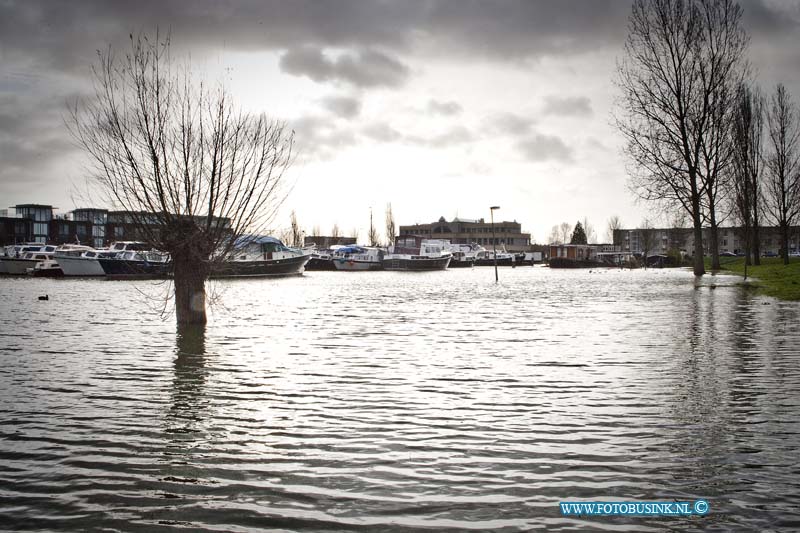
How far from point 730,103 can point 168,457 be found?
1689 inches

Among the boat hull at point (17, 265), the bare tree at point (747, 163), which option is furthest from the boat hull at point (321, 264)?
the bare tree at point (747, 163)

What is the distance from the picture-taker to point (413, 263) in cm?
9381

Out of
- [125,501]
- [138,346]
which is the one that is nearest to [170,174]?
[138,346]

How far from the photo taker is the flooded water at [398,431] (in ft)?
15.0

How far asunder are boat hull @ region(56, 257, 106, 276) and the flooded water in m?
54.5

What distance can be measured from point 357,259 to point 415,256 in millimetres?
10147

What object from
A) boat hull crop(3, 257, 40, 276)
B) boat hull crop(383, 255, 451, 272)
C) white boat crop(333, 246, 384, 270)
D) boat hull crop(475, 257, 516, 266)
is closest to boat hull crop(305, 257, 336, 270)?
white boat crop(333, 246, 384, 270)

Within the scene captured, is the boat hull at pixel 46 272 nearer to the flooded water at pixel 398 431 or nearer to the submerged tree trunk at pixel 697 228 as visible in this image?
the submerged tree trunk at pixel 697 228

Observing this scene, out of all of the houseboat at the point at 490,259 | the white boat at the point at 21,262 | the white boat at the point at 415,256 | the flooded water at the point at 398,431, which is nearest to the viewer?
the flooded water at the point at 398,431

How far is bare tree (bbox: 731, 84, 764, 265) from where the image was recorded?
49.6 metres

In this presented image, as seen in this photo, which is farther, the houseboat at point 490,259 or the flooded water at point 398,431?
the houseboat at point 490,259

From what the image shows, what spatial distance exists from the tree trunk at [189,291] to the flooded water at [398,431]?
85.2 inches

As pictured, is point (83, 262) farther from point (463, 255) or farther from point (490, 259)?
point (490, 259)

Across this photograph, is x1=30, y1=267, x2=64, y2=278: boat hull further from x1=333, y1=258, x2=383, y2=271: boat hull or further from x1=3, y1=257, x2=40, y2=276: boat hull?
x1=333, y1=258, x2=383, y2=271: boat hull
